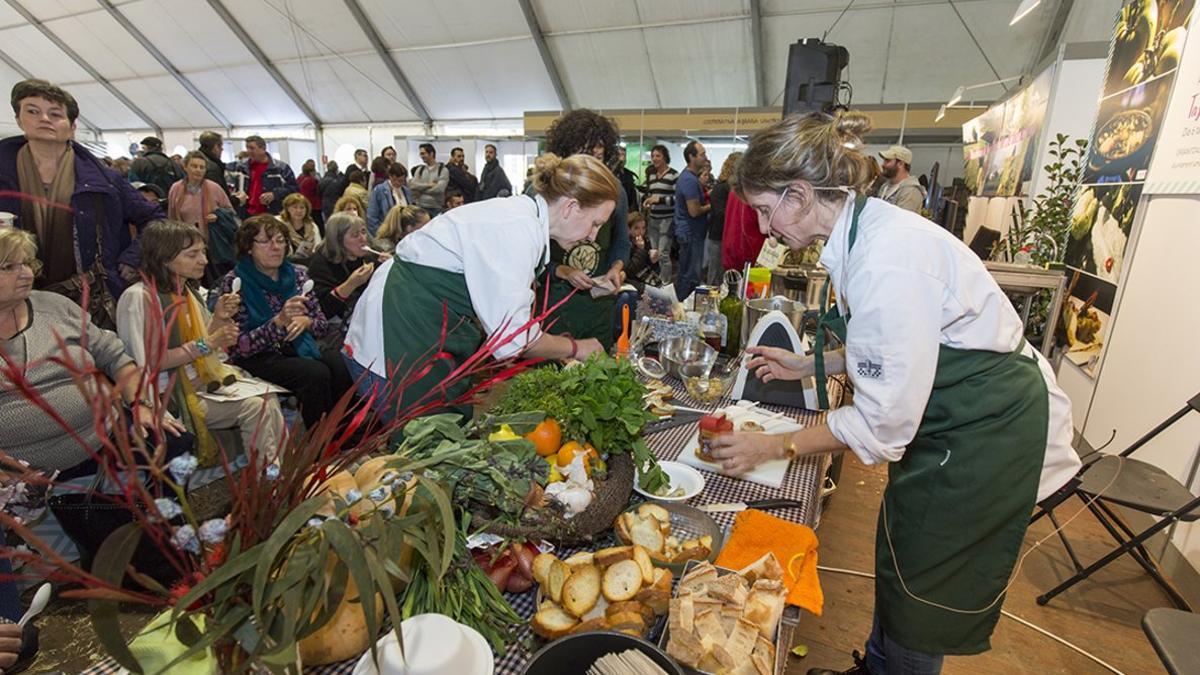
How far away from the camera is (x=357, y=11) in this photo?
483 inches

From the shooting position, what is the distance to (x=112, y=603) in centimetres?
56

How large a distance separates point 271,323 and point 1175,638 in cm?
356

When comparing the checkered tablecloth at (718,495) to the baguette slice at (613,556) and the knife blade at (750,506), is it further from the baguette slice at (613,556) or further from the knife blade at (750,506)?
the baguette slice at (613,556)

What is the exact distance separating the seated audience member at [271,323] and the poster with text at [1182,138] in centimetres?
425

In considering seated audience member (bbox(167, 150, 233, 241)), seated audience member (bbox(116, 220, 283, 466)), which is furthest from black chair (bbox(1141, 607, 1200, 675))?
seated audience member (bbox(167, 150, 233, 241))

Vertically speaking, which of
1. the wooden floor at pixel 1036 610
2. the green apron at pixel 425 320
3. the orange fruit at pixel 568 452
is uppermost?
the green apron at pixel 425 320

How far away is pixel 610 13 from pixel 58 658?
1156cm

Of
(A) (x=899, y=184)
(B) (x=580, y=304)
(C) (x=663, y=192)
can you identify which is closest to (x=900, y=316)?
(B) (x=580, y=304)

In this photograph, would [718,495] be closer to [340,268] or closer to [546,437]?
[546,437]

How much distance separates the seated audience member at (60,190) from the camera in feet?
8.07

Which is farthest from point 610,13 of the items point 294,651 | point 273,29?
point 294,651

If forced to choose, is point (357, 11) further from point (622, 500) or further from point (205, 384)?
point (622, 500)

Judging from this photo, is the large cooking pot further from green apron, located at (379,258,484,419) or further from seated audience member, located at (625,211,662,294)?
seated audience member, located at (625,211,662,294)

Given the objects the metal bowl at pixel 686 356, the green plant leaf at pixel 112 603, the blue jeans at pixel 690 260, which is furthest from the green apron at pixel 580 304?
the blue jeans at pixel 690 260
